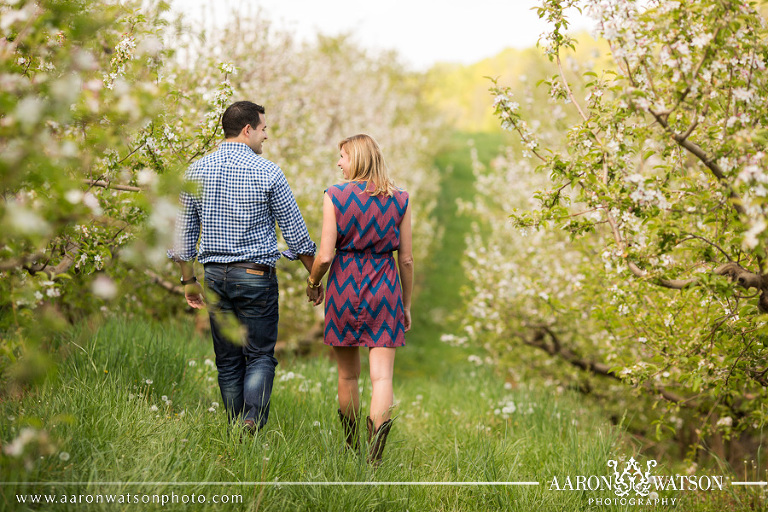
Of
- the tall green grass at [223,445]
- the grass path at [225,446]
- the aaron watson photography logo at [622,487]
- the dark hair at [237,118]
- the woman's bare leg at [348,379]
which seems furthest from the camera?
the woman's bare leg at [348,379]

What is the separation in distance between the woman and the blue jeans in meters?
0.38

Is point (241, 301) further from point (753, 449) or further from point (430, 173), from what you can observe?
point (430, 173)

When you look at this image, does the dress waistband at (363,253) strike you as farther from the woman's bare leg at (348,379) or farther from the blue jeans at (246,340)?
the woman's bare leg at (348,379)

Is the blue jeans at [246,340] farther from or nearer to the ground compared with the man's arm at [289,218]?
nearer to the ground

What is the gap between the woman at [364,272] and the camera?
149 inches

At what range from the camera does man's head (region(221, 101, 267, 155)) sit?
3.85m

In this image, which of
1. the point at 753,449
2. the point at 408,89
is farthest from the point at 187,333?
the point at 408,89

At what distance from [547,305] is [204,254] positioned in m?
3.94

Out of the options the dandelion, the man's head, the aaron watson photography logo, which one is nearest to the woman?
the man's head

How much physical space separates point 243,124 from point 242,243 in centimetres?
79

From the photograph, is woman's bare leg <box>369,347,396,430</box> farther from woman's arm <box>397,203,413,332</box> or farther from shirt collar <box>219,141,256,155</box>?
shirt collar <box>219,141,256,155</box>

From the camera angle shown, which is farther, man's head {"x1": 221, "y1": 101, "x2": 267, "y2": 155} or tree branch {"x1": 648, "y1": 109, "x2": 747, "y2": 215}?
man's head {"x1": 221, "y1": 101, "x2": 267, "y2": 155}

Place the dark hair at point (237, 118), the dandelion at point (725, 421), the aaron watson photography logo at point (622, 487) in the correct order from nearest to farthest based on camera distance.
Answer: the aaron watson photography logo at point (622, 487) → the dark hair at point (237, 118) → the dandelion at point (725, 421)

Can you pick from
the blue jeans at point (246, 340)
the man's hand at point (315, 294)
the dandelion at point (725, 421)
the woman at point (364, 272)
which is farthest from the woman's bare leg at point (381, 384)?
the dandelion at point (725, 421)
